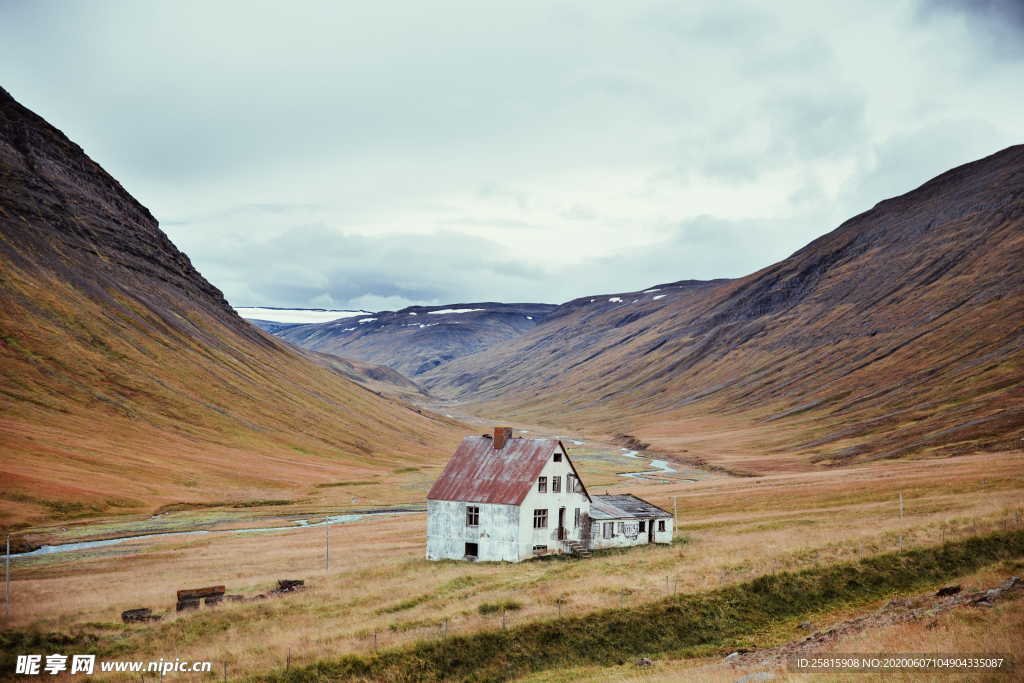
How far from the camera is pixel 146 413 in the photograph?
136 meters

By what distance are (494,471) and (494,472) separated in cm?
11

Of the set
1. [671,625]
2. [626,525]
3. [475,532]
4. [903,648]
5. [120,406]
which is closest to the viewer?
[903,648]

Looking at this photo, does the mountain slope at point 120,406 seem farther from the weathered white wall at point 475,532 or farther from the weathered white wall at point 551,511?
the weathered white wall at point 551,511

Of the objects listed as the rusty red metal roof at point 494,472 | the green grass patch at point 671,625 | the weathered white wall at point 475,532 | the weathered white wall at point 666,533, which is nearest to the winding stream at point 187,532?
the weathered white wall at point 475,532

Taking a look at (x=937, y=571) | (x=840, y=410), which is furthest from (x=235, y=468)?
(x=840, y=410)

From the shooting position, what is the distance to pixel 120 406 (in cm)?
13338

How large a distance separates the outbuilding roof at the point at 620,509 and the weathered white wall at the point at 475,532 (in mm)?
6901

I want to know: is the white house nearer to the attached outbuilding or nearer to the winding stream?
the attached outbuilding

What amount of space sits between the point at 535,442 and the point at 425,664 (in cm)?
2647

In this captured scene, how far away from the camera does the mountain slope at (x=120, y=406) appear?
9588 cm

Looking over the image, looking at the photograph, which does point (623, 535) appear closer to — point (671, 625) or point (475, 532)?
point (475, 532)

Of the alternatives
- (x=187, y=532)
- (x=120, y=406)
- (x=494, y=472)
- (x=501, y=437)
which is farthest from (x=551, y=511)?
(x=120, y=406)

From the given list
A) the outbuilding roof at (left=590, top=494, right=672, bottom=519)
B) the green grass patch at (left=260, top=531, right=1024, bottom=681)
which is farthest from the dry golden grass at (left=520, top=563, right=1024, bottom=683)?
the outbuilding roof at (left=590, top=494, right=672, bottom=519)

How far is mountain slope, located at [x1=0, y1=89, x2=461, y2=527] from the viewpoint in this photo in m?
95.9
